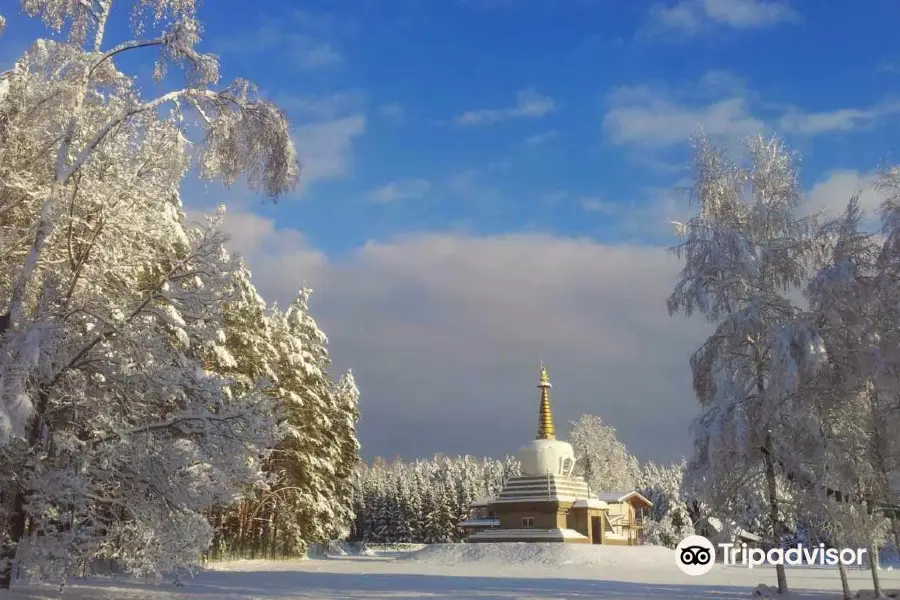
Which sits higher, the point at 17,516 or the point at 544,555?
the point at 17,516

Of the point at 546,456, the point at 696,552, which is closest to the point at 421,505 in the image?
the point at 546,456

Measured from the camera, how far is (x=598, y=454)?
198ft

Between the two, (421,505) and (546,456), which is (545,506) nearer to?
(546,456)

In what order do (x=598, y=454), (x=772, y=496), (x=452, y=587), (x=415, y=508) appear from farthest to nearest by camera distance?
(x=415, y=508) → (x=598, y=454) → (x=452, y=587) → (x=772, y=496)

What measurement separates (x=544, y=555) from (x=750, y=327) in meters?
22.6

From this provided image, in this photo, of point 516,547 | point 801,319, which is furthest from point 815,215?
point 516,547

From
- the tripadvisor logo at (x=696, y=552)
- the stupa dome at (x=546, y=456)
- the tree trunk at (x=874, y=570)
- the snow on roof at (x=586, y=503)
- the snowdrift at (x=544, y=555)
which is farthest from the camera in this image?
the stupa dome at (x=546, y=456)

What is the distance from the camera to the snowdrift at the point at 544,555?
3619cm

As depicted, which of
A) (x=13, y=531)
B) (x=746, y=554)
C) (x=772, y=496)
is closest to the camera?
(x=13, y=531)

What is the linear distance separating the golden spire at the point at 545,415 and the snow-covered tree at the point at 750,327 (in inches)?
1192

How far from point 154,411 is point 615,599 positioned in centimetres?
1097

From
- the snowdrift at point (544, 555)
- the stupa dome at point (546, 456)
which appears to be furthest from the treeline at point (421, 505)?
the snowdrift at point (544, 555)

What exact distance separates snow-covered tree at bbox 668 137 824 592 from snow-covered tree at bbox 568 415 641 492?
138 feet

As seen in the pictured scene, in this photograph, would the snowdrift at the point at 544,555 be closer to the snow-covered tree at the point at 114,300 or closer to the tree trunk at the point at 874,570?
the tree trunk at the point at 874,570
